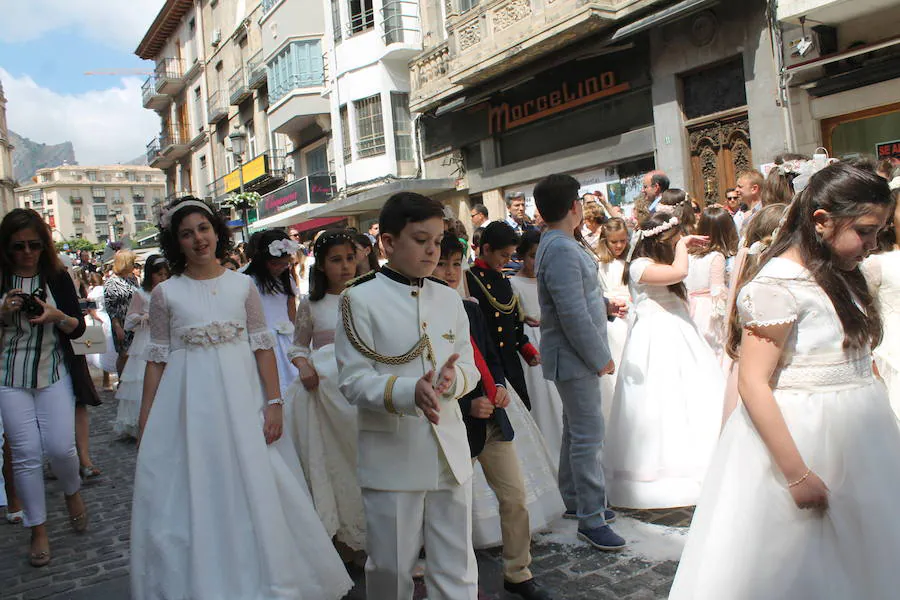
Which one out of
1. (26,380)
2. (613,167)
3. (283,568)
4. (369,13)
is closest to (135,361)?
(26,380)

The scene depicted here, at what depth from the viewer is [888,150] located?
37.1ft

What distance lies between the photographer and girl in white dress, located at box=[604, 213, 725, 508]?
4.93 meters

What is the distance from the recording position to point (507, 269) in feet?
26.1

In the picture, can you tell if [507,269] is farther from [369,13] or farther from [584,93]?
[369,13]

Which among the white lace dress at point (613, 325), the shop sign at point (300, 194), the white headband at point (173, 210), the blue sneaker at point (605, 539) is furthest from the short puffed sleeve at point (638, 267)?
the shop sign at point (300, 194)

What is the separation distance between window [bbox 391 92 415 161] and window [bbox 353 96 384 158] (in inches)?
19.7

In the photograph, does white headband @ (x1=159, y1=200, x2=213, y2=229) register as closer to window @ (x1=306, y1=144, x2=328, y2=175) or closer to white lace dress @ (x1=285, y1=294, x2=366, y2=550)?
white lace dress @ (x1=285, y1=294, x2=366, y2=550)

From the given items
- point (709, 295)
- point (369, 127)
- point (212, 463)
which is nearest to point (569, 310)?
point (212, 463)

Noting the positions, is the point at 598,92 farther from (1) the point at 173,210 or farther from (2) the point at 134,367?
(1) the point at 173,210

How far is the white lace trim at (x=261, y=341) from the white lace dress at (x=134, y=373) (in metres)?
5.10

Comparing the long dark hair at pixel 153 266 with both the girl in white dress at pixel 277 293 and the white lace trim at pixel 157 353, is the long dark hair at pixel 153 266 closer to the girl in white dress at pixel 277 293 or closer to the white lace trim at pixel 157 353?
the girl in white dress at pixel 277 293

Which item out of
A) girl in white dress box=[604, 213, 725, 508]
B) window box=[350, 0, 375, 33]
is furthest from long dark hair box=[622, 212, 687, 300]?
window box=[350, 0, 375, 33]

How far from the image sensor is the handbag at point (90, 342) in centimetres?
545

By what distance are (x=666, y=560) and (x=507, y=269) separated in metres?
4.27
